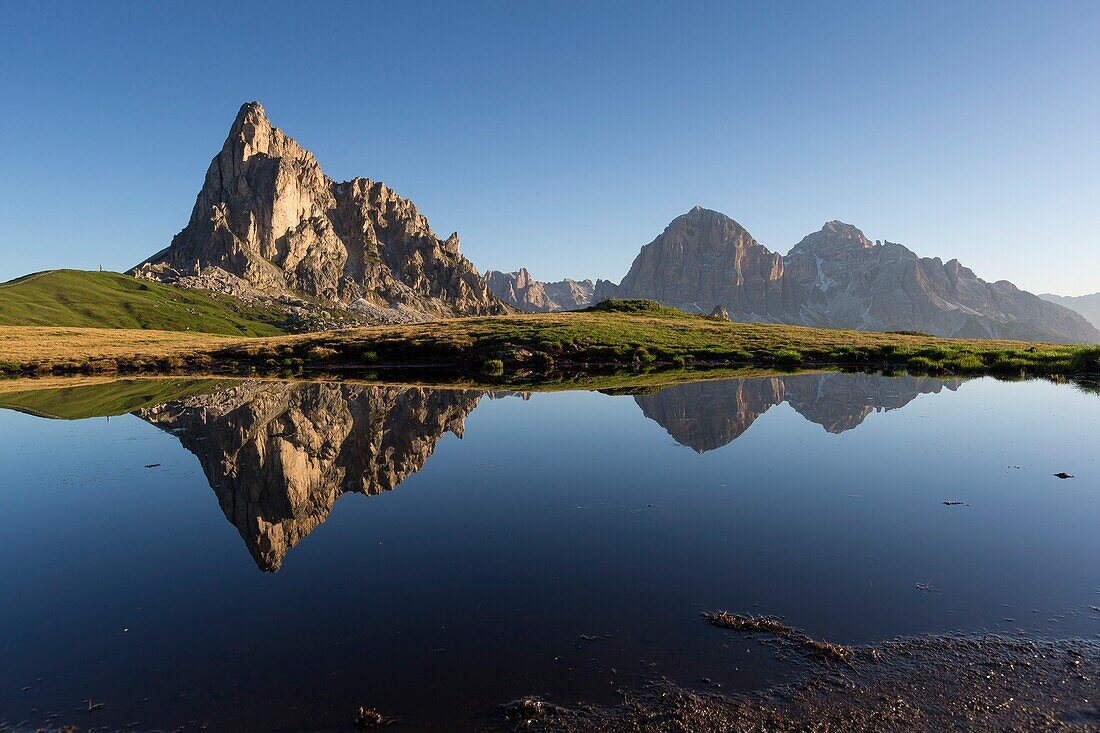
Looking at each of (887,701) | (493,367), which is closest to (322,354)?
(493,367)

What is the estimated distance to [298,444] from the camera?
24.7 meters

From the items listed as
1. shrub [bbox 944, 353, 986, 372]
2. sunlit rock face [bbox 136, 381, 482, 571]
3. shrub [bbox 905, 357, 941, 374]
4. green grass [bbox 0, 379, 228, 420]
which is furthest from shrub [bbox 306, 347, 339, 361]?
shrub [bbox 944, 353, 986, 372]

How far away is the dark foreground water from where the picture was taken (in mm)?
8516

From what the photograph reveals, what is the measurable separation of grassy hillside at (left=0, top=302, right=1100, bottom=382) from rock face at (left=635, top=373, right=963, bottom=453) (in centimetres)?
1390

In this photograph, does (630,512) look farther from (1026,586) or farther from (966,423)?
(966,423)

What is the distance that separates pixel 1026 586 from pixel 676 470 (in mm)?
11023

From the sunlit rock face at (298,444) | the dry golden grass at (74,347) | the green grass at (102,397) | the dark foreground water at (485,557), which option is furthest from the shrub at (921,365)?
the dry golden grass at (74,347)

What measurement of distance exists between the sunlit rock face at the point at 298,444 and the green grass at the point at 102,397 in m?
3.08

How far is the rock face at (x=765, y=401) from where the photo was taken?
1099 inches

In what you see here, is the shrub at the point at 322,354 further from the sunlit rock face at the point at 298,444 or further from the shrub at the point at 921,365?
the shrub at the point at 921,365

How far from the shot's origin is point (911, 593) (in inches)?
416

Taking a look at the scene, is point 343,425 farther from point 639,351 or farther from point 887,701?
point 639,351

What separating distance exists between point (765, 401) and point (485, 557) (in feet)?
92.2

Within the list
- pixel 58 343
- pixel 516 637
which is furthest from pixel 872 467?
pixel 58 343
